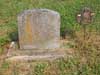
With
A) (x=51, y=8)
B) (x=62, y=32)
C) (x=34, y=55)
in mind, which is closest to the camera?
(x=34, y=55)

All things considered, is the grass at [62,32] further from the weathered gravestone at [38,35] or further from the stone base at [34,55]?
the weathered gravestone at [38,35]

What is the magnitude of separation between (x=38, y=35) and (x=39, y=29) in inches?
4.6

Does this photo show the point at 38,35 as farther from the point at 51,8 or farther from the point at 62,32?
the point at 51,8

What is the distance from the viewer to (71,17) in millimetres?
7543

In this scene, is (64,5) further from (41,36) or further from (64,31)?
(41,36)

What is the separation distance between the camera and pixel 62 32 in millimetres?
6641

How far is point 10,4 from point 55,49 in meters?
3.26

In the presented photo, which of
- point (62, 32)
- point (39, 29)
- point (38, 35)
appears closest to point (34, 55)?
point (38, 35)

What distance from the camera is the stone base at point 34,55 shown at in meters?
5.68

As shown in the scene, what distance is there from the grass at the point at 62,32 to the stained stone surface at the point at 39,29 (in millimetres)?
444

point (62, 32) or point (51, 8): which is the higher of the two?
point (51, 8)

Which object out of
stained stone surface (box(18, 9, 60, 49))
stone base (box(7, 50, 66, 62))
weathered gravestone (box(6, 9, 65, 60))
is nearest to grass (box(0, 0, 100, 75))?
stone base (box(7, 50, 66, 62))

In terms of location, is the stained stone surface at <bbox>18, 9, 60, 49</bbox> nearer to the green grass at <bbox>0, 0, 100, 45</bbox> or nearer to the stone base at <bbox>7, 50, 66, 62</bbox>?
the stone base at <bbox>7, 50, 66, 62</bbox>

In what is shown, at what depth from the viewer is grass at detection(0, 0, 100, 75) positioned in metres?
5.31
